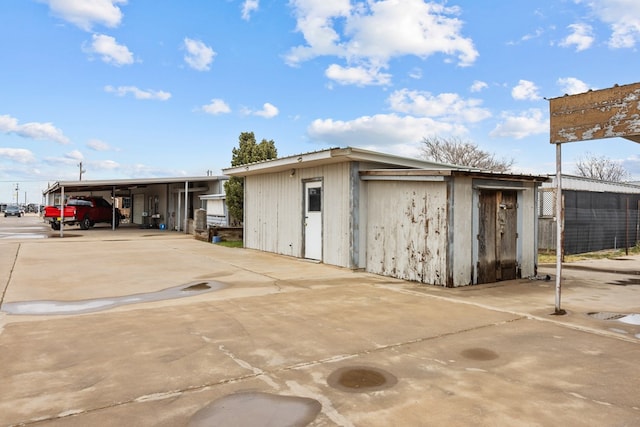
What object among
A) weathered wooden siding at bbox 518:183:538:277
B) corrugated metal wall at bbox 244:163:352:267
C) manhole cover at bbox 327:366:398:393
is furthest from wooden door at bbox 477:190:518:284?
manhole cover at bbox 327:366:398:393

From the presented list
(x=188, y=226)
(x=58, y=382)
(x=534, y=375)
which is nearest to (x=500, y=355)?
(x=534, y=375)

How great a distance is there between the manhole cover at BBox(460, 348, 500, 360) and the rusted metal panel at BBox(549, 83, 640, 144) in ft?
9.92

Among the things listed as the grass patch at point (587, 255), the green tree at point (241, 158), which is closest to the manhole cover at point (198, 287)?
the grass patch at point (587, 255)

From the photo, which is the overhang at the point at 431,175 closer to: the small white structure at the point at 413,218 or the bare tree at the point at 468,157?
the small white structure at the point at 413,218

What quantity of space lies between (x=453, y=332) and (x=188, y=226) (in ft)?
63.1

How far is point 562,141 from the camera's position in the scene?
5.33 meters

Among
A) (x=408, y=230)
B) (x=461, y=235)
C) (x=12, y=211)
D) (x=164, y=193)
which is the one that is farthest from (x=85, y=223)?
(x=12, y=211)

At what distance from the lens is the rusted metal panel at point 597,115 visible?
459 cm

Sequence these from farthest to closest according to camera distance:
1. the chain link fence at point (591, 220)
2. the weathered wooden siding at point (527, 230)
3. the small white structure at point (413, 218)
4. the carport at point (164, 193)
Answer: the carport at point (164, 193), the chain link fence at point (591, 220), the weathered wooden siding at point (527, 230), the small white structure at point (413, 218)

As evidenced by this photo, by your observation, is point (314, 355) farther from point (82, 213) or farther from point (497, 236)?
point (82, 213)

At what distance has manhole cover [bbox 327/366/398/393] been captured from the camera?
Answer: 3125 mm

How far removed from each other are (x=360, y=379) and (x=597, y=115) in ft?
14.2

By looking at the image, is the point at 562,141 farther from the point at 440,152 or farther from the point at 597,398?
the point at 440,152

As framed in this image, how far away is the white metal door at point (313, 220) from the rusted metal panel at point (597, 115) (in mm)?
6065
